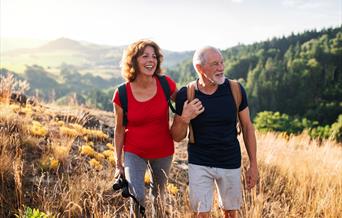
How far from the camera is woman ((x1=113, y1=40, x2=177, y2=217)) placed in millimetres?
3098

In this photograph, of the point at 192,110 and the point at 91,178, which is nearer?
the point at 192,110

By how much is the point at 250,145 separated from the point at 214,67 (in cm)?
73

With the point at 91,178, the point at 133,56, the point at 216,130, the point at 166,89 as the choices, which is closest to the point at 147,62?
the point at 133,56

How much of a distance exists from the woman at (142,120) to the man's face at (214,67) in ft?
1.63

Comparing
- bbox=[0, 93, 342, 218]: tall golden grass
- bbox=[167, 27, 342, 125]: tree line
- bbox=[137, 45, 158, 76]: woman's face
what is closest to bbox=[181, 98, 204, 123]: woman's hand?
bbox=[137, 45, 158, 76]: woman's face

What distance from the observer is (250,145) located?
303 centimetres

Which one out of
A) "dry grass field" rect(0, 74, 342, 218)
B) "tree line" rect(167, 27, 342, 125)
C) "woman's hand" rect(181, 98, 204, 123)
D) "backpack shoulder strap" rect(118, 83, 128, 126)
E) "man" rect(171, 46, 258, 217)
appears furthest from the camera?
"tree line" rect(167, 27, 342, 125)

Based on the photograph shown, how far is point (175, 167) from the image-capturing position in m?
5.58

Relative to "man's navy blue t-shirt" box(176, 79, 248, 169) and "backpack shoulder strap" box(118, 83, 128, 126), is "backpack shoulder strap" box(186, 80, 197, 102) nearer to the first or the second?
"man's navy blue t-shirt" box(176, 79, 248, 169)

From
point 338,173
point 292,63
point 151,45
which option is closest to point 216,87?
point 151,45

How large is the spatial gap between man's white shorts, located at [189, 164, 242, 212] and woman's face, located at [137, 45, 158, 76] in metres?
0.89

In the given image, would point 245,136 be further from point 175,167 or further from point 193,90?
point 175,167

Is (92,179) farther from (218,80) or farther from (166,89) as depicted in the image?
(218,80)

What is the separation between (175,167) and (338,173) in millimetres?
2359
